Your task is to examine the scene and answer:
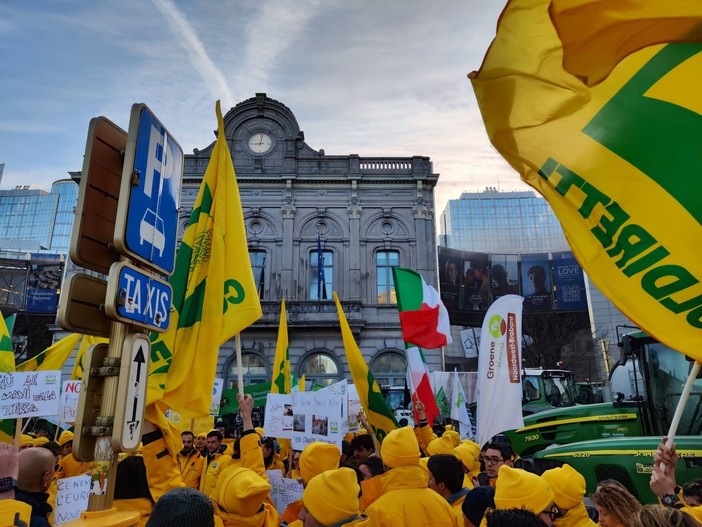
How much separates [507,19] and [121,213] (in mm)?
2451

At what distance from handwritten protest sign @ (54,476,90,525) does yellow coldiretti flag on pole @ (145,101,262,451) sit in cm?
78

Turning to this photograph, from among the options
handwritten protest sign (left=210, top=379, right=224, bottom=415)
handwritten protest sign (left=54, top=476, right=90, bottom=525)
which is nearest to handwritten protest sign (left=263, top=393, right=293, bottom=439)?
handwritten protest sign (left=54, top=476, right=90, bottom=525)

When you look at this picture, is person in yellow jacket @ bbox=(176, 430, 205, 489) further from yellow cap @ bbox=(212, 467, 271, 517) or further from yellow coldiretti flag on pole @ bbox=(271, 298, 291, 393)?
yellow cap @ bbox=(212, 467, 271, 517)

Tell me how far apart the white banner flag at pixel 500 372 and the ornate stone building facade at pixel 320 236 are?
17861 millimetres

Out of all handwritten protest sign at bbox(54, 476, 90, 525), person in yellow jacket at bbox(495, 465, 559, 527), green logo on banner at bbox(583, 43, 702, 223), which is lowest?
handwritten protest sign at bbox(54, 476, 90, 525)

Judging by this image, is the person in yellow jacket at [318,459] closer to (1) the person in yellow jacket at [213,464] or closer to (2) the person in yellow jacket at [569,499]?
(1) the person in yellow jacket at [213,464]

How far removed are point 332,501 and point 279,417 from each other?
4.08 meters

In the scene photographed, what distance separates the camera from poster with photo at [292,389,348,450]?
21.5 ft

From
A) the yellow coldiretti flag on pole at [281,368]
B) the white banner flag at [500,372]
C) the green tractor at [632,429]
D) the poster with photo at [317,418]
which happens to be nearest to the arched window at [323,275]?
the yellow coldiretti flag on pole at [281,368]

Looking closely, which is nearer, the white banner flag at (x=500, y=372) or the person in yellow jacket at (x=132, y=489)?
the person in yellow jacket at (x=132, y=489)

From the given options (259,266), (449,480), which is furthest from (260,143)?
(449,480)

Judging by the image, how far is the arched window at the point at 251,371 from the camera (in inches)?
993

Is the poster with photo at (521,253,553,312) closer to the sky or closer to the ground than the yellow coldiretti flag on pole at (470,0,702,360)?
closer to the sky

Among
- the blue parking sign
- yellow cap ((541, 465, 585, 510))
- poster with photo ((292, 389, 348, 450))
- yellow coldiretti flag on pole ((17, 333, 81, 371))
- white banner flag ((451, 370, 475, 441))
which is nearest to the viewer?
the blue parking sign
